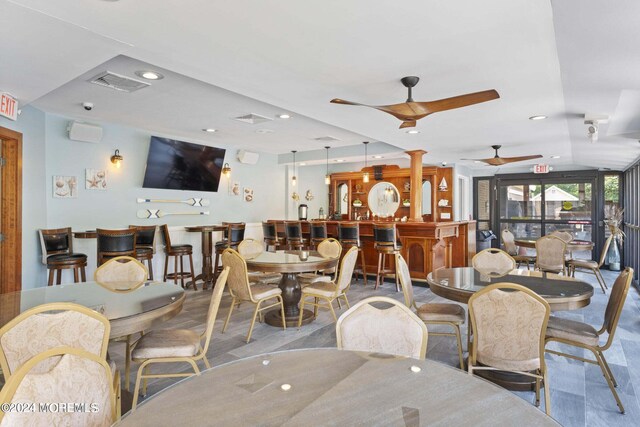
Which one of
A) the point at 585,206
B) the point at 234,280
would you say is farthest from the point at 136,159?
the point at 585,206

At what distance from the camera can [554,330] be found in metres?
2.57

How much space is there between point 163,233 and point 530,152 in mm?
6727

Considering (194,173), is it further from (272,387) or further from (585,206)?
(585,206)

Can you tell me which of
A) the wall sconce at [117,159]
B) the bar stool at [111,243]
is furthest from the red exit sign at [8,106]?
the wall sconce at [117,159]

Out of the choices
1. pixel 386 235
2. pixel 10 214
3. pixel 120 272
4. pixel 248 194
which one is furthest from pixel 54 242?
pixel 386 235

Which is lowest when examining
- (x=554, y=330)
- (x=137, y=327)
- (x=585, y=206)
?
(x=554, y=330)

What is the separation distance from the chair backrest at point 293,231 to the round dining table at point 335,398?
5059mm

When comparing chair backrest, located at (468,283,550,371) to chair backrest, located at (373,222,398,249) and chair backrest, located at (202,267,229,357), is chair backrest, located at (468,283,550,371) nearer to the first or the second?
chair backrest, located at (202,267,229,357)

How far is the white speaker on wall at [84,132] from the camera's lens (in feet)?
16.6

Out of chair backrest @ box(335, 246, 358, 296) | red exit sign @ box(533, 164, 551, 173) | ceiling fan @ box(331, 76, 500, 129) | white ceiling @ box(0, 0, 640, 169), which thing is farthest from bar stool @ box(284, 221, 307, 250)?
red exit sign @ box(533, 164, 551, 173)

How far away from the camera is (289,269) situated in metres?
3.81

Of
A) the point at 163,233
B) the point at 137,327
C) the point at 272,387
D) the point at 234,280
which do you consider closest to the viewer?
the point at 272,387

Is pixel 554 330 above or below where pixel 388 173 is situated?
below

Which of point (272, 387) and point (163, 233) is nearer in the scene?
point (272, 387)
